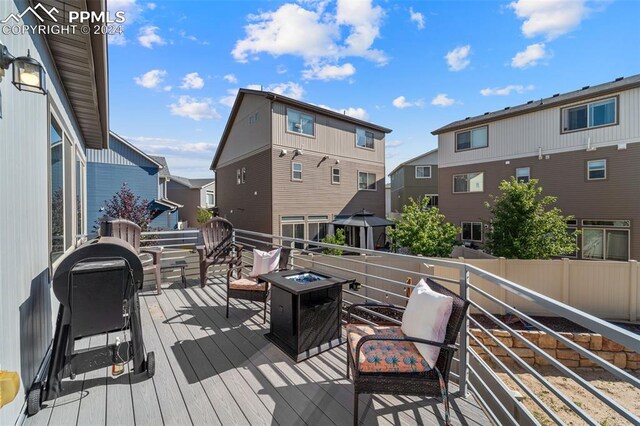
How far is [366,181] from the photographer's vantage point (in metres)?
14.9

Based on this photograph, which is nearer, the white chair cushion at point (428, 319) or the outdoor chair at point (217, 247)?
the white chair cushion at point (428, 319)

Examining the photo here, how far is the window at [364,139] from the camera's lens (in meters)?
14.5

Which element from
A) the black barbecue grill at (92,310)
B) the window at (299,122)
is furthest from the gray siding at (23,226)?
the window at (299,122)

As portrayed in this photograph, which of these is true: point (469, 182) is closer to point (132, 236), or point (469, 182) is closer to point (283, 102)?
point (283, 102)

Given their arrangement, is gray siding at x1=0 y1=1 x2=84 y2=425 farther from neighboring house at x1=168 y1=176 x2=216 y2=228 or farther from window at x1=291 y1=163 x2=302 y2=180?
neighboring house at x1=168 y1=176 x2=216 y2=228

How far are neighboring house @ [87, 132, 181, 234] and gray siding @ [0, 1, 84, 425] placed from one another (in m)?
11.9

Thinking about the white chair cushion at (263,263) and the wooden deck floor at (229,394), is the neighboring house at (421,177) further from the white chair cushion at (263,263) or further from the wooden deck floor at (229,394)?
the wooden deck floor at (229,394)

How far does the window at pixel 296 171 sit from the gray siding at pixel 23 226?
929 cm

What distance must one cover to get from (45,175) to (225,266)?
156 inches

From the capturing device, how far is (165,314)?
12.8ft

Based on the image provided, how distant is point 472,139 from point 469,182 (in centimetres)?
211

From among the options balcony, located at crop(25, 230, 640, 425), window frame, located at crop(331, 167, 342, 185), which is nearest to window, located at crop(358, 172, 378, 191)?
window frame, located at crop(331, 167, 342, 185)

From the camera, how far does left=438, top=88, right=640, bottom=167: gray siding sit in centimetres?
989

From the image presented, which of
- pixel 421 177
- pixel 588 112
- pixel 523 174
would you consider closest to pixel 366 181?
pixel 523 174
